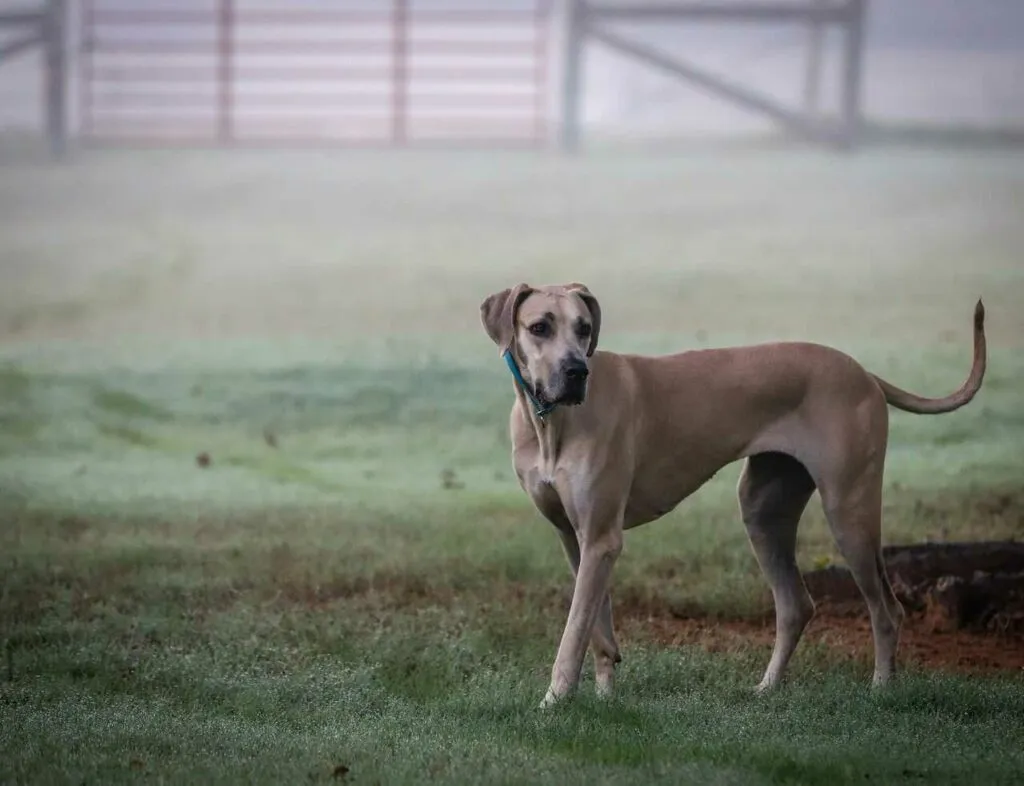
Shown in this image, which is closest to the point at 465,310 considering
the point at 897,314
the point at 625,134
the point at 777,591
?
the point at 625,134

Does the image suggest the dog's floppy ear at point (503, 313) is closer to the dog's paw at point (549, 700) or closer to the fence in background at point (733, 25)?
the dog's paw at point (549, 700)

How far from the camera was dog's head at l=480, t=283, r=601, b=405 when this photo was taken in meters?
5.63

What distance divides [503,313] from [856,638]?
8.51ft

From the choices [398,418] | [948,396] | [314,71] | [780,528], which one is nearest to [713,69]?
[314,71]

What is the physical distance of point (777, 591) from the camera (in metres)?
6.70

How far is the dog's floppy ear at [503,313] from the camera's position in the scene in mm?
5812

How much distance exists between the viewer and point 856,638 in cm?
744

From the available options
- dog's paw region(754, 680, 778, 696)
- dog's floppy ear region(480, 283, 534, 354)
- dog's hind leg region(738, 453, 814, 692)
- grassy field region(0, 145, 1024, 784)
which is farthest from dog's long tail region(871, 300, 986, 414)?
dog's floppy ear region(480, 283, 534, 354)

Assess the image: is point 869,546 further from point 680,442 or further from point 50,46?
point 50,46

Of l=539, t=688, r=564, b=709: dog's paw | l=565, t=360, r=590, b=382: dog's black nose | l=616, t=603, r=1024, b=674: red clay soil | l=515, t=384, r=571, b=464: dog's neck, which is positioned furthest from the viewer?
l=616, t=603, r=1024, b=674: red clay soil

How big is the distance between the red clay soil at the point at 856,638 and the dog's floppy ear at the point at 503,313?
200 centimetres

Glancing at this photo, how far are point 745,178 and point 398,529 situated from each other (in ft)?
11.3

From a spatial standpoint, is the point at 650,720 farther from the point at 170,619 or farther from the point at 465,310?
the point at 465,310

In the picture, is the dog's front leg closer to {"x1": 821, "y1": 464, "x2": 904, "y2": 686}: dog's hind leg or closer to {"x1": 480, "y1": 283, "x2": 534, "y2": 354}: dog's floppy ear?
{"x1": 480, "y1": 283, "x2": 534, "y2": 354}: dog's floppy ear
